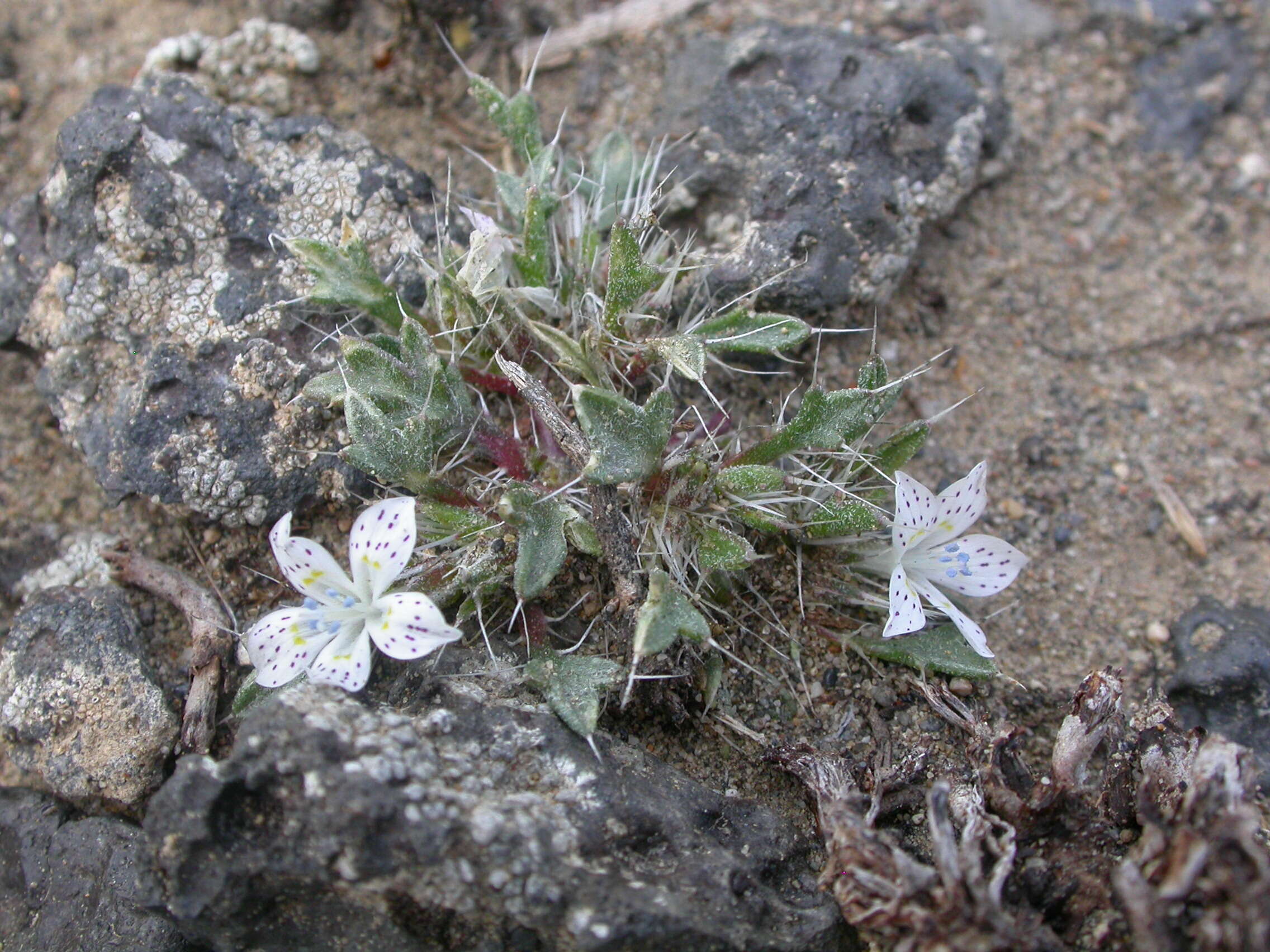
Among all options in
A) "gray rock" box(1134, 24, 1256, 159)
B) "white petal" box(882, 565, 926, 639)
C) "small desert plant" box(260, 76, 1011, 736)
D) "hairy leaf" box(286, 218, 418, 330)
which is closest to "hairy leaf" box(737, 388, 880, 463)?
"small desert plant" box(260, 76, 1011, 736)

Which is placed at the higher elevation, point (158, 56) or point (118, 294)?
point (158, 56)

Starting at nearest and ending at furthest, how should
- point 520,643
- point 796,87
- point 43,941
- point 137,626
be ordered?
point 43,941 → point 520,643 → point 137,626 → point 796,87

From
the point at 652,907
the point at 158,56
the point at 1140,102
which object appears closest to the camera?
the point at 652,907

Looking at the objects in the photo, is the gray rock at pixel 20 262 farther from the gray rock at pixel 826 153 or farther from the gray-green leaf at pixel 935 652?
the gray-green leaf at pixel 935 652

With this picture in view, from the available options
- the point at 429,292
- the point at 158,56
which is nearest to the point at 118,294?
the point at 429,292

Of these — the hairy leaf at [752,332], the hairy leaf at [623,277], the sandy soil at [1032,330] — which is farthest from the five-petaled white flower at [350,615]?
the hairy leaf at [752,332]

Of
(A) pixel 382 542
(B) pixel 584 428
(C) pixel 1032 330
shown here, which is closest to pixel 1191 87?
(C) pixel 1032 330

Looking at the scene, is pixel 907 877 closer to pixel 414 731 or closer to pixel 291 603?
pixel 414 731
